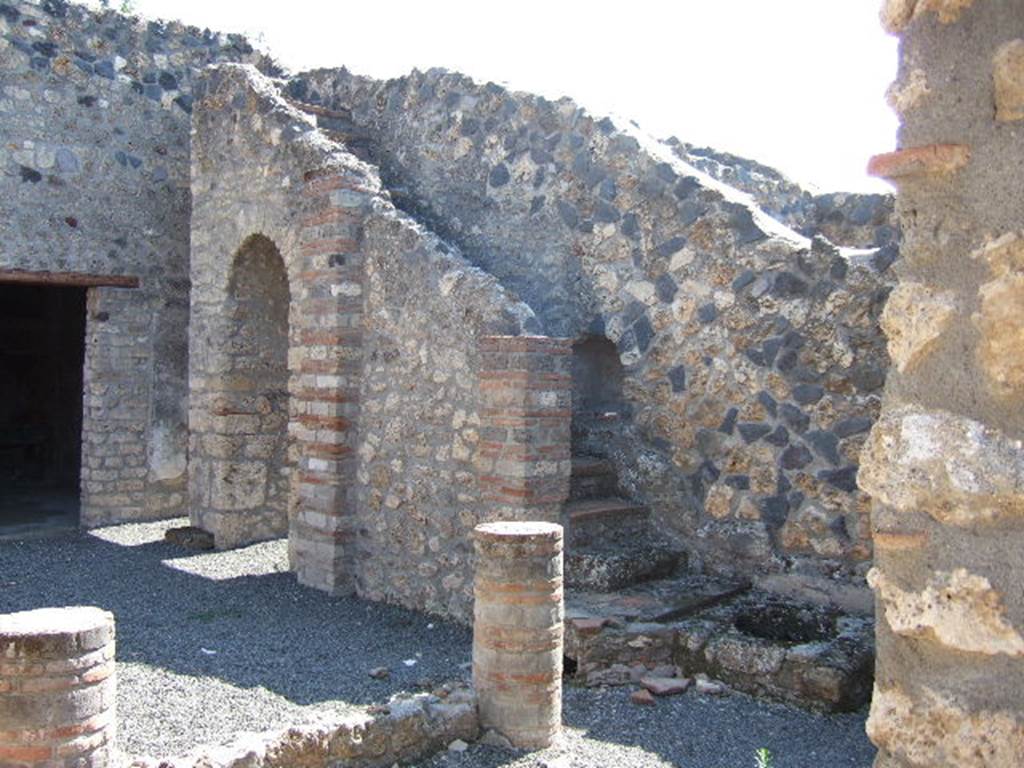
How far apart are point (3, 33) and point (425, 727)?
26.7 feet

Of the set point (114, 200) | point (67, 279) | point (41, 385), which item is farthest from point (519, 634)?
point (41, 385)

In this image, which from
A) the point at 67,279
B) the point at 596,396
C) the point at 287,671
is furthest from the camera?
the point at 67,279

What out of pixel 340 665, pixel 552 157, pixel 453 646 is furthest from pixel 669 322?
pixel 340 665

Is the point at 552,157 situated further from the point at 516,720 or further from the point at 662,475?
the point at 516,720

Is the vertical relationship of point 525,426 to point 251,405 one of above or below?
above

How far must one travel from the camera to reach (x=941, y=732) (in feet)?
6.04

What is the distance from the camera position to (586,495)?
6.89 meters

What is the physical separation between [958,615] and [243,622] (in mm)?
5752

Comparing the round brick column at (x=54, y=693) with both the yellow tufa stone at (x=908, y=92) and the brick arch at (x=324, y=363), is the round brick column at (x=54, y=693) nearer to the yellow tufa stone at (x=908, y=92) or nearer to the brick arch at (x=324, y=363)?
the yellow tufa stone at (x=908, y=92)

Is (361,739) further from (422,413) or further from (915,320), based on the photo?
(915,320)

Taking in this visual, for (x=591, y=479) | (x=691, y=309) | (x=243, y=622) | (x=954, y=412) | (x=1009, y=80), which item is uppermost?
(x=1009, y=80)

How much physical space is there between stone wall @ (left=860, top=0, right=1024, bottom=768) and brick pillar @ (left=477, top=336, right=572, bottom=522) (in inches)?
170

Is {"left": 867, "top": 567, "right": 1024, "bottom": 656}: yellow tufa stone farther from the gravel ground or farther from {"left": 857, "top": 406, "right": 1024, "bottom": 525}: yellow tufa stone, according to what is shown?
the gravel ground

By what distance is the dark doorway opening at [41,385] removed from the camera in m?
14.2
